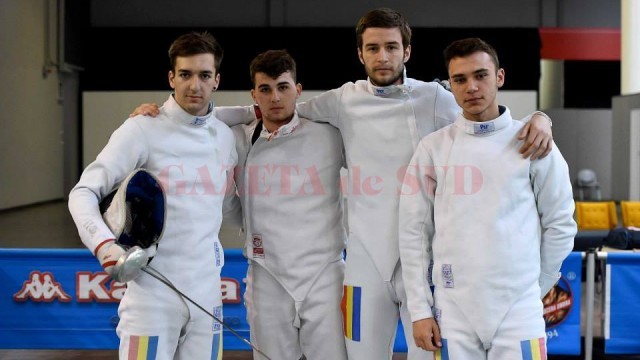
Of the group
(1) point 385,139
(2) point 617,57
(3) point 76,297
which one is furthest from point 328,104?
(2) point 617,57

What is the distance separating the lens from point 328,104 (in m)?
3.03

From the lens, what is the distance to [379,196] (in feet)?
9.10

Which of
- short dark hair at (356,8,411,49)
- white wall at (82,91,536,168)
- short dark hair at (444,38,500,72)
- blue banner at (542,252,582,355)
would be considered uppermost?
white wall at (82,91,536,168)

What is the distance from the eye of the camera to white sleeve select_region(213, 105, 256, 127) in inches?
123

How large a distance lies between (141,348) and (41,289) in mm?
1711

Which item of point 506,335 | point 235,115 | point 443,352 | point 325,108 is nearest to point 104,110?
point 235,115

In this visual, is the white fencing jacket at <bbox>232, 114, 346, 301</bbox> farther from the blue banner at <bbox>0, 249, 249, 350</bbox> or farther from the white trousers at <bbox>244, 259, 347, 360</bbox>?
the blue banner at <bbox>0, 249, 249, 350</bbox>

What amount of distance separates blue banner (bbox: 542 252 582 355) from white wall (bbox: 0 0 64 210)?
11769 millimetres

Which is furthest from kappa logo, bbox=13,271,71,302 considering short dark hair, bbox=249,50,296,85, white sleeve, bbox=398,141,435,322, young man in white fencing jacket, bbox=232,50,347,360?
white sleeve, bbox=398,141,435,322

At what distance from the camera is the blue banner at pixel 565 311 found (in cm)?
395

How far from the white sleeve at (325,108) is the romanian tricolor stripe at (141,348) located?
1169mm

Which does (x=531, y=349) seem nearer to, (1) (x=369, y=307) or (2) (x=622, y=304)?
(1) (x=369, y=307)

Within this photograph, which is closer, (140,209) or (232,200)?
(140,209)

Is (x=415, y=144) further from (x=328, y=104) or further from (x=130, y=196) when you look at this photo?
(x=130, y=196)
